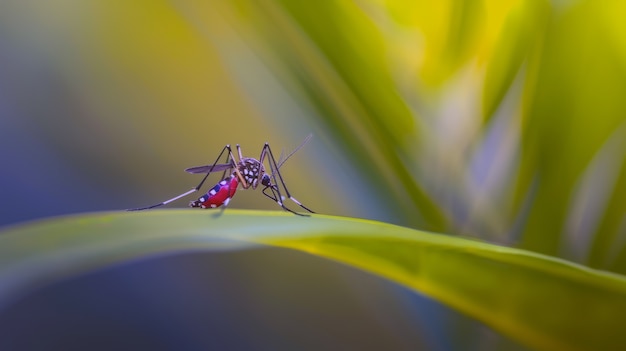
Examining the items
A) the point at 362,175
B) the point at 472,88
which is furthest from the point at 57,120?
the point at 472,88

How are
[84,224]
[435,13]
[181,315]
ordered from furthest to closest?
[181,315], [435,13], [84,224]

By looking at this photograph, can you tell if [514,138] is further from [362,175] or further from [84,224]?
[84,224]

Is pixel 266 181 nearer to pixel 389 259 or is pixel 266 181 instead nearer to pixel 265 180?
pixel 265 180

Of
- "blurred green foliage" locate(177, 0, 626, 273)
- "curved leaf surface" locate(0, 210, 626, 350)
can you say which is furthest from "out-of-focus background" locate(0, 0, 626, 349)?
"curved leaf surface" locate(0, 210, 626, 350)

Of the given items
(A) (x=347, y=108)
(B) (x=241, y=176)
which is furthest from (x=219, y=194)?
(A) (x=347, y=108)

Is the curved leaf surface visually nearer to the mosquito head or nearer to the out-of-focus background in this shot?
the out-of-focus background

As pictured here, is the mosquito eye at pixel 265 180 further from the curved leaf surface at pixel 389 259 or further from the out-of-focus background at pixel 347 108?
the curved leaf surface at pixel 389 259
